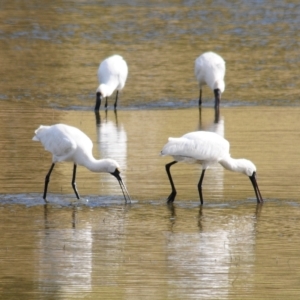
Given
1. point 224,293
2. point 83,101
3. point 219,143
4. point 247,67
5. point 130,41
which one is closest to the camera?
point 224,293

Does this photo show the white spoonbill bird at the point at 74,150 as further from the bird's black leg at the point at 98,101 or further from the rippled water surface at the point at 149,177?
the bird's black leg at the point at 98,101

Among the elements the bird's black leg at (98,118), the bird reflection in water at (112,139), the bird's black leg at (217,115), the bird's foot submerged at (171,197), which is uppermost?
the bird's black leg at (217,115)

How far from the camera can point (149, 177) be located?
14766mm

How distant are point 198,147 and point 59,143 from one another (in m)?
1.62

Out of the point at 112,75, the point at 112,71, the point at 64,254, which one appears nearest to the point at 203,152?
the point at 64,254

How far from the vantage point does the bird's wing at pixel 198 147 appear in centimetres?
1334

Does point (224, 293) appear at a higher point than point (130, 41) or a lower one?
lower

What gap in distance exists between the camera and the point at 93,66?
26297 millimetres

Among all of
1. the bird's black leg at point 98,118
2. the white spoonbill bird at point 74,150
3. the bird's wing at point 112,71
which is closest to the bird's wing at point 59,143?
the white spoonbill bird at point 74,150

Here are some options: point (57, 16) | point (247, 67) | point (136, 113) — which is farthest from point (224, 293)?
point (57, 16)

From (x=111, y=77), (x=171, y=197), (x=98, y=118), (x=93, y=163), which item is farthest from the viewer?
(x=111, y=77)

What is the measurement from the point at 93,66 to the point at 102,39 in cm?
491

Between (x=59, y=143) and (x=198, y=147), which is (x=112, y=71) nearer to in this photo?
(x=59, y=143)

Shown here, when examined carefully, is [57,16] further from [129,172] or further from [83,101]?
[129,172]
